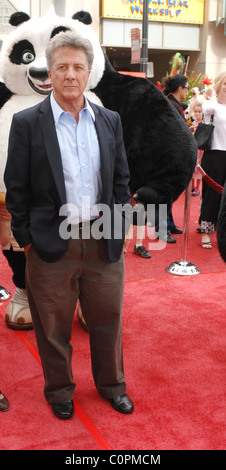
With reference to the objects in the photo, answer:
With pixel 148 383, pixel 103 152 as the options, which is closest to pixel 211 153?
pixel 148 383

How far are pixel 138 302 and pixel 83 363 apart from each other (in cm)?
103

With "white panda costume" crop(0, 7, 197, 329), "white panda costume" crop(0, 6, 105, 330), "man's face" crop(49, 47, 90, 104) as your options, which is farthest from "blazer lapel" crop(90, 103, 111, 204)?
"white panda costume" crop(0, 6, 105, 330)

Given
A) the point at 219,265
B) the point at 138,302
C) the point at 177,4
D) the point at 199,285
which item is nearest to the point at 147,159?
the point at 138,302

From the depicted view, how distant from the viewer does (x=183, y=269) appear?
4406 mm

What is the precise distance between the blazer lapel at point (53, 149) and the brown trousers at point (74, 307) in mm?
253

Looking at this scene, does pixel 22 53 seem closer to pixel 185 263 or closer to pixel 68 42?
pixel 68 42

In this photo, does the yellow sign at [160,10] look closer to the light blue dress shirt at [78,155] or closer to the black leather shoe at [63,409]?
the light blue dress shirt at [78,155]

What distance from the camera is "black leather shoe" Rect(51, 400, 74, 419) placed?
2199 mm

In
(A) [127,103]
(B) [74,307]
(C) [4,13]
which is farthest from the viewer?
(C) [4,13]

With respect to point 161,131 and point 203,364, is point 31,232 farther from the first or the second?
point 203,364

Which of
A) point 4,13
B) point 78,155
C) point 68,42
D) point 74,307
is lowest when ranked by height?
point 74,307

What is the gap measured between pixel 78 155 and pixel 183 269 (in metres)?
2.69

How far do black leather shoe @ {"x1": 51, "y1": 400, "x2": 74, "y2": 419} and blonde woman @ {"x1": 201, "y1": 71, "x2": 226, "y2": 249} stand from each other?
327cm

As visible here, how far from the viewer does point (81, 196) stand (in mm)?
1974
